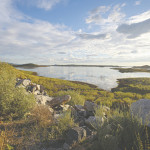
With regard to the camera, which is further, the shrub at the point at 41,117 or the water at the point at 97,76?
the water at the point at 97,76

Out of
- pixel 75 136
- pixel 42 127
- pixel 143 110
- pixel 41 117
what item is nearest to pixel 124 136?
pixel 143 110

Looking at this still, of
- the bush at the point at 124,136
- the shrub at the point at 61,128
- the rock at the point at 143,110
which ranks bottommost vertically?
the shrub at the point at 61,128

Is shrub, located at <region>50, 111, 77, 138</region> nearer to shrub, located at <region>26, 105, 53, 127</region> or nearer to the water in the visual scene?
shrub, located at <region>26, 105, 53, 127</region>

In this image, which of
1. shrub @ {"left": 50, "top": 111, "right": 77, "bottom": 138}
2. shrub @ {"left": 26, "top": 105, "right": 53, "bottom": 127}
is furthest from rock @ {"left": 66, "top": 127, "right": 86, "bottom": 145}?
shrub @ {"left": 26, "top": 105, "right": 53, "bottom": 127}

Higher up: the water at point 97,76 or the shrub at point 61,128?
the shrub at point 61,128

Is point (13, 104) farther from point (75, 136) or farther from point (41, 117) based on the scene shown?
point (75, 136)

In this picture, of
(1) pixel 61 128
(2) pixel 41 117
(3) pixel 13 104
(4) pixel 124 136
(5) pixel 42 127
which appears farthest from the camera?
(3) pixel 13 104

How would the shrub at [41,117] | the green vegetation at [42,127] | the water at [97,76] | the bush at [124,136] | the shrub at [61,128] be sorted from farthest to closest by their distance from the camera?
1. the water at [97,76]
2. the shrub at [41,117]
3. the shrub at [61,128]
4. the green vegetation at [42,127]
5. the bush at [124,136]

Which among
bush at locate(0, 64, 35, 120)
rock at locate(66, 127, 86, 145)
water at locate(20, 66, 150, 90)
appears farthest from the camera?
water at locate(20, 66, 150, 90)

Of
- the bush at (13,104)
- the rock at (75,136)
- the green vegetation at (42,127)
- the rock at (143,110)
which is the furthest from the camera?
the bush at (13,104)

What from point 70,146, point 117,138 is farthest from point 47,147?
point 117,138

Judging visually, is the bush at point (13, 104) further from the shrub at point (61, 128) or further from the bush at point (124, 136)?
the bush at point (124, 136)

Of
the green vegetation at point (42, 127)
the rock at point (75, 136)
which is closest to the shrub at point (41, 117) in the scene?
the green vegetation at point (42, 127)

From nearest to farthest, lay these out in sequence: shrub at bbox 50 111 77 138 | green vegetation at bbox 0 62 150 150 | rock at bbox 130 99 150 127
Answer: green vegetation at bbox 0 62 150 150
rock at bbox 130 99 150 127
shrub at bbox 50 111 77 138
